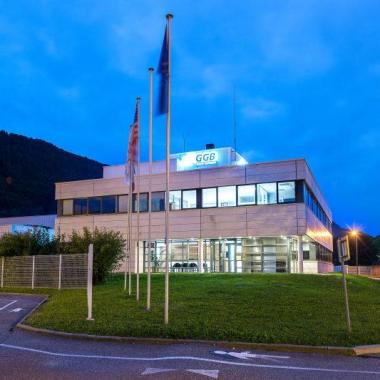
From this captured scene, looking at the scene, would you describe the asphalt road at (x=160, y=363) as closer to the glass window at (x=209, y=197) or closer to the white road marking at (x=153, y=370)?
the white road marking at (x=153, y=370)

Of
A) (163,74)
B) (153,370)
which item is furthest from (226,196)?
(153,370)

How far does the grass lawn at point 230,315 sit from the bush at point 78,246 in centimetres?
377

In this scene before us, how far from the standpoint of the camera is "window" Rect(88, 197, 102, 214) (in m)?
40.2

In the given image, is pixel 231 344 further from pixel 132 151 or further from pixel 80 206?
pixel 80 206

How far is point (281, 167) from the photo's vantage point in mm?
32312

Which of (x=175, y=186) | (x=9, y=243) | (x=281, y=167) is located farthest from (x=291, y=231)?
(x=9, y=243)

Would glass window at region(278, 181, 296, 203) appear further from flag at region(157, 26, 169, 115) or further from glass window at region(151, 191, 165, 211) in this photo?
flag at region(157, 26, 169, 115)

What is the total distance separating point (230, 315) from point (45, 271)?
12.9 metres

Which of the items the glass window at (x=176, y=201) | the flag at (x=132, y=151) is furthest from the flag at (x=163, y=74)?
the glass window at (x=176, y=201)

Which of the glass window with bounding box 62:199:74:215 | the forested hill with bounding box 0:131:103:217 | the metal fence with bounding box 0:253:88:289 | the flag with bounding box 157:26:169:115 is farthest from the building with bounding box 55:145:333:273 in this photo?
the forested hill with bounding box 0:131:103:217

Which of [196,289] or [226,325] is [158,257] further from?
[226,325]

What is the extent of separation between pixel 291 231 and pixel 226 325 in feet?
69.5

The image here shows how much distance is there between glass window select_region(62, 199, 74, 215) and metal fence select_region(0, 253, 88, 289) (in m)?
16.5

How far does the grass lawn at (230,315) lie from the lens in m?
10.4
